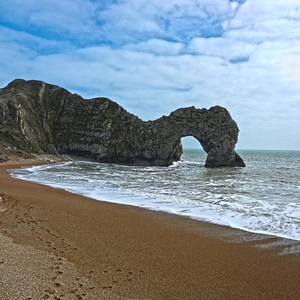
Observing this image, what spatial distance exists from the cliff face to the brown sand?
57155 millimetres

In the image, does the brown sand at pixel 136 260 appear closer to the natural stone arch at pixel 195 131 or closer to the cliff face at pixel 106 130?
the cliff face at pixel 106 130

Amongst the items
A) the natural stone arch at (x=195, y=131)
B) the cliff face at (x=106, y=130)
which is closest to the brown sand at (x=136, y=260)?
the cliff face at (x=106, y=130)

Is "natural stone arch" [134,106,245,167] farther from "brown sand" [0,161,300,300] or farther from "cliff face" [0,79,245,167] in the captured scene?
"brown sand" [0,161,300,300]

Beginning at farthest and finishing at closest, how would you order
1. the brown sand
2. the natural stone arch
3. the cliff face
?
the cliff face
the natural stone arch
the brown sand

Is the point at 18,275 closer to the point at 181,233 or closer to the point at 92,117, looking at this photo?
the point at 181,233

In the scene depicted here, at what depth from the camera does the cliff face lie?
228 feet

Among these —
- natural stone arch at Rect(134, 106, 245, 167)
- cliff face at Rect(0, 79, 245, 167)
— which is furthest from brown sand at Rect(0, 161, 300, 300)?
natural stone arch at Rect(134, 106, 245, 167)

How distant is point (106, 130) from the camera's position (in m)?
80.6

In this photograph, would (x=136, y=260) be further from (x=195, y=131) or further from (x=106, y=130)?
(x=106, y=130)

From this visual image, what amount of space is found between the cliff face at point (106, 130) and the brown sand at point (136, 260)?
57.2 metres

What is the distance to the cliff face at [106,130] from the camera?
69.6 metres

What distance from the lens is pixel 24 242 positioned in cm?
809

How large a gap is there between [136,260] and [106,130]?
74568 mm

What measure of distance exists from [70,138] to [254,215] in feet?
240
